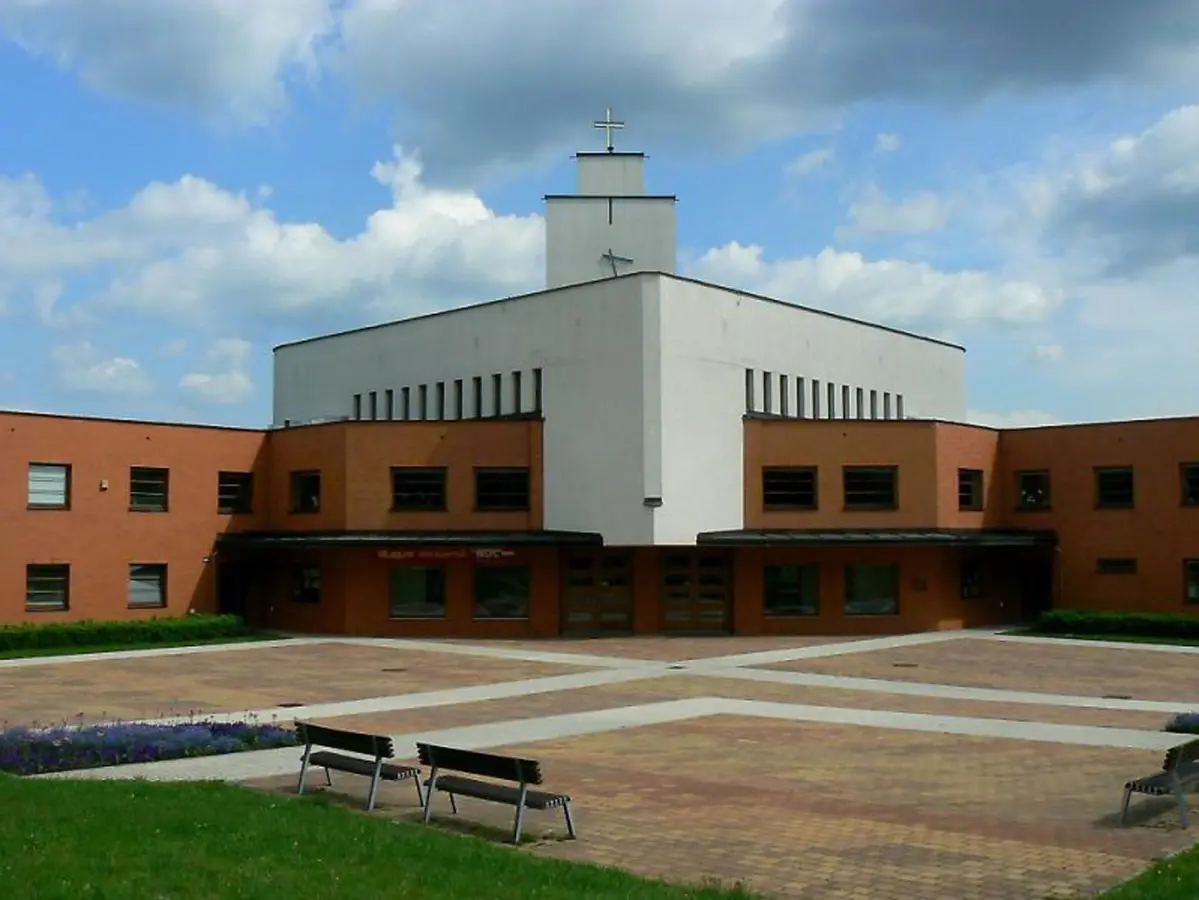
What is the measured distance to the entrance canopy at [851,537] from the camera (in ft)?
116

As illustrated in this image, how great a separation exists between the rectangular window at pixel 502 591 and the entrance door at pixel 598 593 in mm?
1182

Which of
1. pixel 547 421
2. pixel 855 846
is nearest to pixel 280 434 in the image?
pixel 547 421

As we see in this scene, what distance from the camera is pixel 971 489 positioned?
39.4 meters

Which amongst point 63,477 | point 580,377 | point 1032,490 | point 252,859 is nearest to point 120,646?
point 63,477

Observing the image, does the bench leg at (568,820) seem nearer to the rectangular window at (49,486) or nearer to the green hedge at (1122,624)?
the green hedge at (1122,624)

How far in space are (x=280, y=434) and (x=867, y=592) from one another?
18.4 metres

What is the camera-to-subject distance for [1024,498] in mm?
40344

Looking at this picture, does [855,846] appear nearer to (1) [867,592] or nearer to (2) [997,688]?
(2) [997,688]

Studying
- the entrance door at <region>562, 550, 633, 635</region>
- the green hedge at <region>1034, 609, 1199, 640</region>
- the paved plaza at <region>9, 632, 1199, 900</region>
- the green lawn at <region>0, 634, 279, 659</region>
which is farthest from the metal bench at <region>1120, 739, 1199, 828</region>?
the green lawn at <region>0, 634, 279, 659</region>

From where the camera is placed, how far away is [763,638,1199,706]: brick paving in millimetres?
23469

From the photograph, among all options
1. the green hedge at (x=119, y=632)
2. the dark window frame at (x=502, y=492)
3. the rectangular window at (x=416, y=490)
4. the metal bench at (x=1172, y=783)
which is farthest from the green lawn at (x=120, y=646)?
the metal bench at (x=1172, y=783)

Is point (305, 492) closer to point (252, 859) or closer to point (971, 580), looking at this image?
point (971, 580)

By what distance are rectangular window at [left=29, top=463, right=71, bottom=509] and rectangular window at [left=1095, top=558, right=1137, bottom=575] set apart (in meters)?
29.9

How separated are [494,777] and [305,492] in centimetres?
2876
